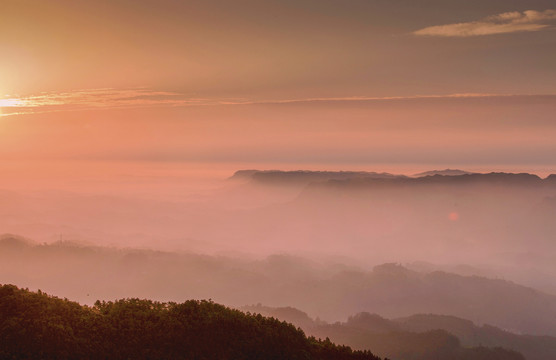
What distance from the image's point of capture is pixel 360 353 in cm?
3681

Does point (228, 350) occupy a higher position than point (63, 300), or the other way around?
point (63, 300)

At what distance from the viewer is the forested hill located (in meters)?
32.5

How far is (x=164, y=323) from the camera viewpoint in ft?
123

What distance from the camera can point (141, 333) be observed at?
119 feet

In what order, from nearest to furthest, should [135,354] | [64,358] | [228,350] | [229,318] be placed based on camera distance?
[64,358], [135,354], [228,350], [229,318]

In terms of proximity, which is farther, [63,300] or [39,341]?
[63,300]

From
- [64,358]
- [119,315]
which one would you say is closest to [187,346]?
[119,315]

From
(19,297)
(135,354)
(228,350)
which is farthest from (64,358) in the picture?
(228,350)

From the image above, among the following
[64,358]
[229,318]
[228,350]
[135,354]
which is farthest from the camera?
[229,318]

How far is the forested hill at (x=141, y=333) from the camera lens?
3250 cm

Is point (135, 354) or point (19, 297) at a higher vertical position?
point (19, 297)

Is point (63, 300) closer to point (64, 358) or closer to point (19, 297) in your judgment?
point (19, 297)

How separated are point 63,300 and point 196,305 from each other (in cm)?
878

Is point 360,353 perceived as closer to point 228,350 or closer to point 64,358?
point 228,350
